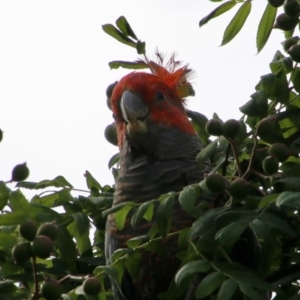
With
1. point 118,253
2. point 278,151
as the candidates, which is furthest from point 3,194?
point 278,151

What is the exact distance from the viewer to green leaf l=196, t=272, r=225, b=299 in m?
2.39

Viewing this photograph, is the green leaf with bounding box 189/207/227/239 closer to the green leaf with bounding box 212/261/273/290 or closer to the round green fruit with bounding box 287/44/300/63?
the green leaf with bounding box 212/261/273/290

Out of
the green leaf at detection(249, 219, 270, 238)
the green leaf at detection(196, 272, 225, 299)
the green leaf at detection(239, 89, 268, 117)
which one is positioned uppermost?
the green leaf at detection(239, 89, 268, 117)

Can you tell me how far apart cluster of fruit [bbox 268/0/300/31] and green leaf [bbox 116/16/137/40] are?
0.72 metres

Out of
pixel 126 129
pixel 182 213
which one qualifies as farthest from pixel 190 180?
pixel 126 129

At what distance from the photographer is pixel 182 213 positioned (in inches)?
142

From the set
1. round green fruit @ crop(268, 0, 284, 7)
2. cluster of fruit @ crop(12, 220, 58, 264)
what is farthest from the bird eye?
cluster of fruit @ crop(12, 220, 58, 264)

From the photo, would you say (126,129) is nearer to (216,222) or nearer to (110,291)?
(110,291)

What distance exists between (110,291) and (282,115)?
50.9 inches

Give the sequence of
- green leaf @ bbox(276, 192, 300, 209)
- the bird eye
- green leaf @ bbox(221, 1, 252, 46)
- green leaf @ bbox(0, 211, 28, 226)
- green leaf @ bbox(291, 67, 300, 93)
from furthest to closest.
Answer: the bird eye < green leaf @ bbox(221, 1, 252, 46) < green leaf @ bbox(291, 67, 300, 93) < green leaf @ bbox(0, 211, 28, 226) < green leaf @ bbox(276, 192, 300, 209)

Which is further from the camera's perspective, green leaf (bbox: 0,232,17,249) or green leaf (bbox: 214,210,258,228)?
green leaf (bbox: 0,232,17,249)

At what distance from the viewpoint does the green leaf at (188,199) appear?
8.19 ft

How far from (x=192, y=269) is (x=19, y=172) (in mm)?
720

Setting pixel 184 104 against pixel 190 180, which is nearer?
pixel 190 180
